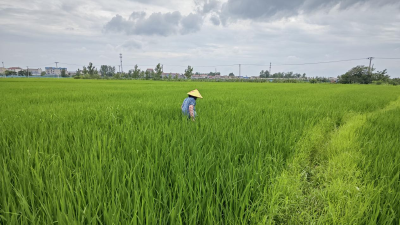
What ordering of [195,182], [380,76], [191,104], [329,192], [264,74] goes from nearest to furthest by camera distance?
[195,182] → [329,192] → [191,104] → [380,76] → [264,74]

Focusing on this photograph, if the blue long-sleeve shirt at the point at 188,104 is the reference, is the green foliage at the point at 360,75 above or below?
above

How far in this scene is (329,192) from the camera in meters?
1.31

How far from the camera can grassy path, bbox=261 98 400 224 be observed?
1070mm

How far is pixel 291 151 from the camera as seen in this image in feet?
6.78

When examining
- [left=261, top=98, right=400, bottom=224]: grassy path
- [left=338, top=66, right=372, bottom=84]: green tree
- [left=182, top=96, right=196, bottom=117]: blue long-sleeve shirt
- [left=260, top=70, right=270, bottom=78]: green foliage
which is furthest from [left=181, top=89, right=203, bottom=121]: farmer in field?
[left=260, top=70, right=270, bottom=78]: green foliage

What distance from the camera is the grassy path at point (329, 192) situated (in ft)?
3.51

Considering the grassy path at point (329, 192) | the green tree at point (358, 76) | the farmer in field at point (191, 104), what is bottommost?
the grassy path at point (329, 192)

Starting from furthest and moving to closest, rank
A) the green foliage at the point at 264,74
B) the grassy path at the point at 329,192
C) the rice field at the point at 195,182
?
the green foliage at the point at 264,74
the grassy path at the point at 329,192
the rice field at the point at 195,182

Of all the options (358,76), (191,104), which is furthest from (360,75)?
(191,104)

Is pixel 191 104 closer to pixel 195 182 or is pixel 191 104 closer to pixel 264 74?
pixel 195 182

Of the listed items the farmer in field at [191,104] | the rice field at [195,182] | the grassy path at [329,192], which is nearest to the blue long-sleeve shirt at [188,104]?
the farmer in field at [191,104]

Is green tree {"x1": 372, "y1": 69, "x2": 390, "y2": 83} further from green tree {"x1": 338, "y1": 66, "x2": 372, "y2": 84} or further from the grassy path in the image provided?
the grassy path

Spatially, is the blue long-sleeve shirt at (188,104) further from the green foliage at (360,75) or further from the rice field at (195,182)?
the green foliage at (360,75)

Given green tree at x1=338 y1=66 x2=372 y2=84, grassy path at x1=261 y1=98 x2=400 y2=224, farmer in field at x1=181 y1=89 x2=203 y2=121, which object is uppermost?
green tree at x1=338 y1=66 x2=372 y2=84
